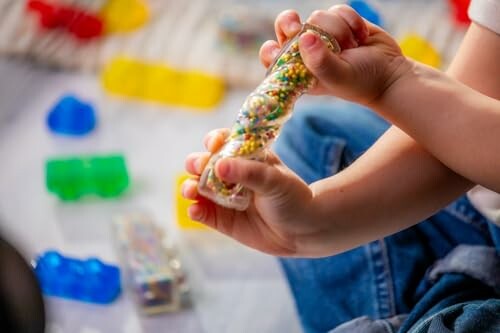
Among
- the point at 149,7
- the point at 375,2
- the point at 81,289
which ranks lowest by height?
the point at 81,289

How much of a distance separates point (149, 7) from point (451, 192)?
0.82 m

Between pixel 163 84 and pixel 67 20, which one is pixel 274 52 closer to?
pixel 163 84

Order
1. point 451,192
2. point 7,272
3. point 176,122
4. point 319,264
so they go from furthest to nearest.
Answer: point 176,122 < point 319,264 < point 451,192 < point 7,272

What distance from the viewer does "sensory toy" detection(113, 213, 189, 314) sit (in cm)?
98

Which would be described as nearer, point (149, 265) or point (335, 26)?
point (335, 26)

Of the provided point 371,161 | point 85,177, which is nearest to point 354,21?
point 371,161

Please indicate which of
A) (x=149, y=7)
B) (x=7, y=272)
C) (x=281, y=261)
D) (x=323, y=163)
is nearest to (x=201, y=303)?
(x=281, y=261)

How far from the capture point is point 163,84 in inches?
52.1

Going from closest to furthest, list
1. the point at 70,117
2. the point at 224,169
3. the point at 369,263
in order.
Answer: the point at 224,169, the point at 369,263, the point at 70,117

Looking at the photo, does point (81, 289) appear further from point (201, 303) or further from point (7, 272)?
point (7, 272)

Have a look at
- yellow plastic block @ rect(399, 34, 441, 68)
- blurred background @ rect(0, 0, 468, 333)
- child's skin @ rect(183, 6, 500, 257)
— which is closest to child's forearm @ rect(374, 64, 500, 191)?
child's skin @ rect(183, 6, 500, 257)

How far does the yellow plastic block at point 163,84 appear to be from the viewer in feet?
4.30

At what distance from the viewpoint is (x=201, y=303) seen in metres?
1.01

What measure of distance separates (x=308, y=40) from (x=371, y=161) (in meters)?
0.15
